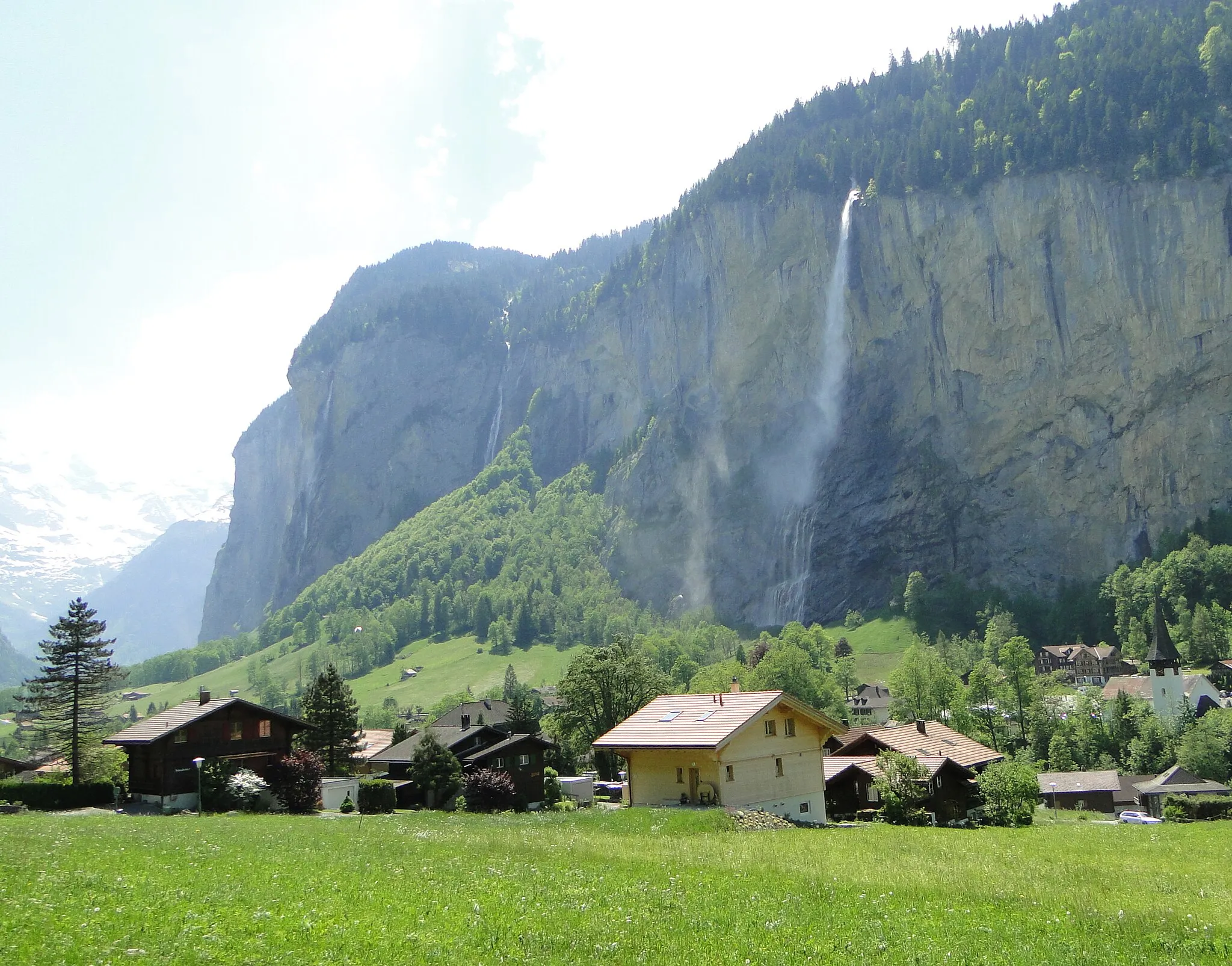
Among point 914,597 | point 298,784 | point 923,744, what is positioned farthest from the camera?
point 914,597

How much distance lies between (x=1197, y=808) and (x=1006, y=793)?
21664mm

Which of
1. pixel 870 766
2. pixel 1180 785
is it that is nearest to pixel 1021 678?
pixel 1180 785

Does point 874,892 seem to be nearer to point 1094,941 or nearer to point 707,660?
point 1094,941

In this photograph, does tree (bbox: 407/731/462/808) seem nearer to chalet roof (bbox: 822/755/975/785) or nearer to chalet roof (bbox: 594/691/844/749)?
chalet roof (bbox: 594/691/844/749)

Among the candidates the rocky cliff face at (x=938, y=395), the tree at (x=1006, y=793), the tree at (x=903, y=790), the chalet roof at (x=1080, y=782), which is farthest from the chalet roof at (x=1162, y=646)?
the tree at (x=903, y=790)

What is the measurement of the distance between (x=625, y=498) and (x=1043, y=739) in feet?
348

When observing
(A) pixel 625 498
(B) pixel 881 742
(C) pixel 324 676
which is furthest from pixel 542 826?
(A) pixel 625 498

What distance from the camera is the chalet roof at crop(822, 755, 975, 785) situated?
3937 centimetres

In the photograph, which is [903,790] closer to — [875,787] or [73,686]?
[875,787]

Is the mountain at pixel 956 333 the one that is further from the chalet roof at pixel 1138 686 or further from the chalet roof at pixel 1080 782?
the chalet roof at pixel 1080 782

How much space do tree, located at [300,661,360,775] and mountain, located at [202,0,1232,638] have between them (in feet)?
303

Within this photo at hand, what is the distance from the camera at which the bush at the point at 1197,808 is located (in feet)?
170

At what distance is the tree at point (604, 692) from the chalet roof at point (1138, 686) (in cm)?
4775

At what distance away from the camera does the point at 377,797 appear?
145 feet
